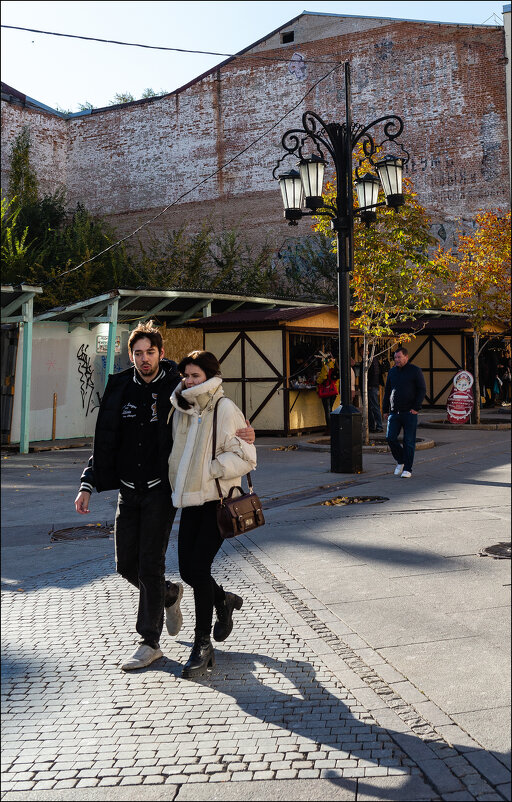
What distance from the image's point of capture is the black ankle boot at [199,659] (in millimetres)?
4281

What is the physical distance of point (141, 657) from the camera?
4367 millimetres

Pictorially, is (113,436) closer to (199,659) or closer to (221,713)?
(199,659)

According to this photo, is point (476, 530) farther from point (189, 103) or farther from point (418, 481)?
point (189, 103)

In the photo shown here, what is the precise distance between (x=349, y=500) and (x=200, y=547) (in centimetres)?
577

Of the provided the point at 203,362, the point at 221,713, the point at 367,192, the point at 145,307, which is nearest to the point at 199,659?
the point at 221,713

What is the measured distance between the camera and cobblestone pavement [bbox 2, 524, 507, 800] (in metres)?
2.86

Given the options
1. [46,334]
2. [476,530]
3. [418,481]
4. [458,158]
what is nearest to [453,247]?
[458,158]

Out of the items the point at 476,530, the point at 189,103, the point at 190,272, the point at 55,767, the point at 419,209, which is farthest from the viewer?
the point at 189,103

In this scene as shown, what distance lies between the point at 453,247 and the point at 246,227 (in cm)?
842

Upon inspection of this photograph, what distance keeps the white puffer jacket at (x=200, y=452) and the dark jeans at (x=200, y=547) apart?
19 cm

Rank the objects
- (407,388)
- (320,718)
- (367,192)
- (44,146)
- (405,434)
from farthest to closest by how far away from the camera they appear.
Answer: (44,146)
(367,192)
(405,434)
(407,388)
(320,718)

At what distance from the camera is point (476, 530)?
7754 mm

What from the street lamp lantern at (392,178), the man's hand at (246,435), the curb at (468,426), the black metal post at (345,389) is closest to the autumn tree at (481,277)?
the curb at (468,426)

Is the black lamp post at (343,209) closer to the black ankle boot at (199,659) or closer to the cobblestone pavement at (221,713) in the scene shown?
the cobblestone pavement at (221,713)
